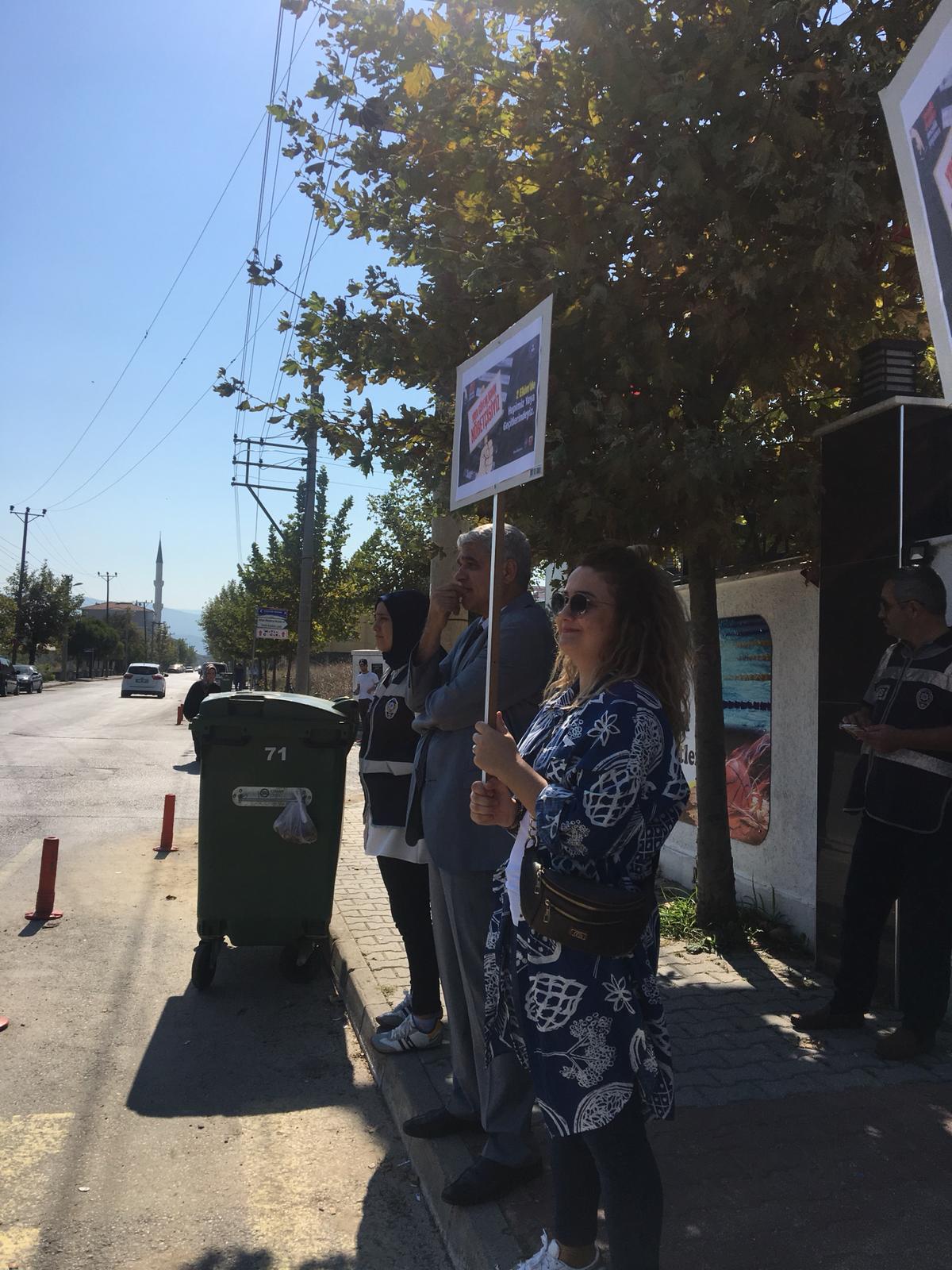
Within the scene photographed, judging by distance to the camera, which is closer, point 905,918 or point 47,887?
point 905,918

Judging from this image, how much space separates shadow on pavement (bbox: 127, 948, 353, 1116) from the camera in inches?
157

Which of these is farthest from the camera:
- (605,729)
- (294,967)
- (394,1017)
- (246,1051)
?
(294,967)

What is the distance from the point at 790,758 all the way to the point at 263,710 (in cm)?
317

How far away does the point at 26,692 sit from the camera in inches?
1889

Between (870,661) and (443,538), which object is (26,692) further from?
(870,661)

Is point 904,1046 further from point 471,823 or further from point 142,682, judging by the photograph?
point 142,682

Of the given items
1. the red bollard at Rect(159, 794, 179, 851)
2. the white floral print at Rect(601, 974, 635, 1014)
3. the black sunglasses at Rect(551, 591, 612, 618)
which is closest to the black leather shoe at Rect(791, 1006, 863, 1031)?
the white floral print at Rect(601, 974, 635, 1014)

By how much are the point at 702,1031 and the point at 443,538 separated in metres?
6.66

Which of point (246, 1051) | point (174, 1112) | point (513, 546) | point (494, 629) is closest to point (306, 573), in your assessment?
point (246, 1051)

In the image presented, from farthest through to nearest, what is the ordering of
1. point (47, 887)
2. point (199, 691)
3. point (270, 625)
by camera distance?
point (270, 625) → point (199, 691) → point (47, 887)

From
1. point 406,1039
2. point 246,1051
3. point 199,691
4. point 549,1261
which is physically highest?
point 199,691

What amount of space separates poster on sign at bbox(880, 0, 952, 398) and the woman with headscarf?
2.51 m

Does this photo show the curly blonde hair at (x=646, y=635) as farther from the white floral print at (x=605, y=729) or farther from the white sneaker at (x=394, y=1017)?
the white sneaker at (x=394, y=1017)

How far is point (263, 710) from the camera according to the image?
530 cm
